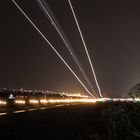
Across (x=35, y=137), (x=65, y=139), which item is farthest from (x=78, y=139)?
(x=35, y=137)

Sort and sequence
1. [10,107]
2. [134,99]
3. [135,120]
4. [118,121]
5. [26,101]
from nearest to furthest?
1. [134,99]
2. [118,121]
3. [135,120]
4. [10,107]
5. [26,101]

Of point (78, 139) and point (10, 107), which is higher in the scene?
point (10, 107)

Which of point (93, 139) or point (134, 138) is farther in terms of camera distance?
point (93, 139)

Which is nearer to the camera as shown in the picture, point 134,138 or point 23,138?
point 134,138

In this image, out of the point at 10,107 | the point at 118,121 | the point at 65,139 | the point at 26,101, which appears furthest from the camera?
the point at 26,101

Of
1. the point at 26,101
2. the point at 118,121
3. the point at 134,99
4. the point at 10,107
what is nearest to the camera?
the point at 134,99

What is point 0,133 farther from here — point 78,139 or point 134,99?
point 134,99

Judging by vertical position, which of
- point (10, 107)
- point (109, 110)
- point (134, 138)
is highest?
point (10, 107)

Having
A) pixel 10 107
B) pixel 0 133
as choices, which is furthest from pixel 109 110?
pixel 10 107

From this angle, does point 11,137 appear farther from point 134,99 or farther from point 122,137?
point 134,99
